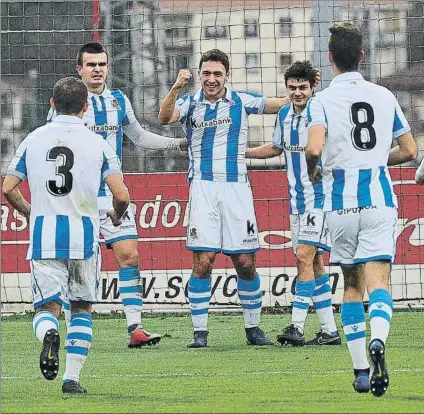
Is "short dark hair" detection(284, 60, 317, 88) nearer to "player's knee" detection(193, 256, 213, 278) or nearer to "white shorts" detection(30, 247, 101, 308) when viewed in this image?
"player's knee" detection(193, 256, 213, 278)

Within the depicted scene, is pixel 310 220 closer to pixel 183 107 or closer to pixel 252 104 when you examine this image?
pixel 252 104

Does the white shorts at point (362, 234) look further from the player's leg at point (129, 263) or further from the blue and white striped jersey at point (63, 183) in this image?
the player's leg at point (129, 263)

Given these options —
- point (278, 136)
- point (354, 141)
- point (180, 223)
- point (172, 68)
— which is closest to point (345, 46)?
point (354, 141)

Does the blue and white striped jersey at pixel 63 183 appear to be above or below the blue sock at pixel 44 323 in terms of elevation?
above

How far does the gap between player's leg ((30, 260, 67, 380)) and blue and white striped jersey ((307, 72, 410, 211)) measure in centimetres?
149

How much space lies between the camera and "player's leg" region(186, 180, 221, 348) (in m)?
11.1

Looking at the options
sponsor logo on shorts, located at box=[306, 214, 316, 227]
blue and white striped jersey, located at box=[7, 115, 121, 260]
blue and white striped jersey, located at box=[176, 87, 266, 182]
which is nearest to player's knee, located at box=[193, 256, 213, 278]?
blue and white striped jersey, located at box=[176, 87, 266, 182]

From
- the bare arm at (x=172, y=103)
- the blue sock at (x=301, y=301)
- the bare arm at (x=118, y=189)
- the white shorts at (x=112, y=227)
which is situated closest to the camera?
the bare arm at (x=118, y=189)

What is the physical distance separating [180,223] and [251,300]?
3.55 meters

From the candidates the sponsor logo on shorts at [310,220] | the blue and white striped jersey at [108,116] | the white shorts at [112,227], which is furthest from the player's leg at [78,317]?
the sponsor logo on shorts at [310,220]

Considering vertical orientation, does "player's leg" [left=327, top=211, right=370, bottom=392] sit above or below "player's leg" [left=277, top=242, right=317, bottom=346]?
above

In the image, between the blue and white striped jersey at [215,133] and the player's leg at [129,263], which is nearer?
the player's leg at [129,263]

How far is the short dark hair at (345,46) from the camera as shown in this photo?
25.3ft

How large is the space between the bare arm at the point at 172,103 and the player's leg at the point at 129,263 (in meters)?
0.75
